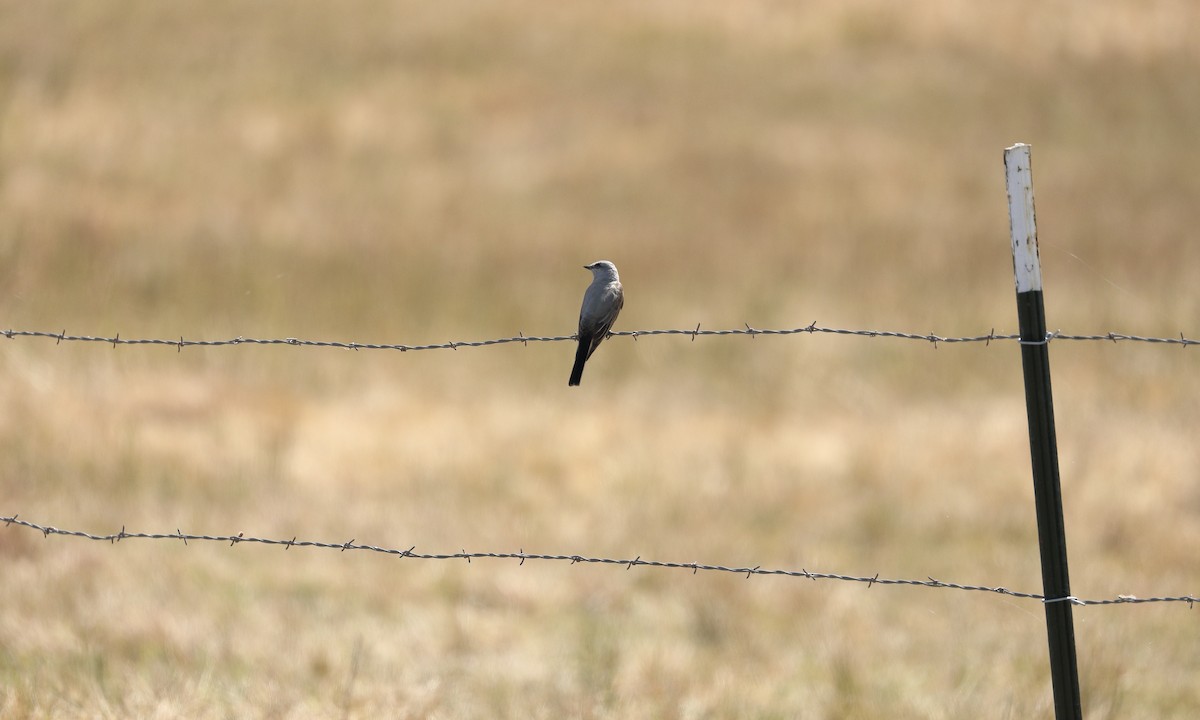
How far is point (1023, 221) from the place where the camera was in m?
4.14

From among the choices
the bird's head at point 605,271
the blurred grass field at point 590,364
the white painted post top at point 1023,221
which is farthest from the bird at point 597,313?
the blurred grass field at point 590,364

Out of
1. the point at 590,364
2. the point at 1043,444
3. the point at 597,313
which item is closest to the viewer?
the point at 1043,444

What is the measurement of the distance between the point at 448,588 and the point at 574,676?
238 centimetres

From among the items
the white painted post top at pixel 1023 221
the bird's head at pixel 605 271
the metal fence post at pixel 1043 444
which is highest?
the bird's head at pixel 605 271

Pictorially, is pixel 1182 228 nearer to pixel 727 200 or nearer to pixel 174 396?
pixel 727 200

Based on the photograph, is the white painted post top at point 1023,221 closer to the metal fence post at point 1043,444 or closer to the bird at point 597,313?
the metal fence post at point 1043,444

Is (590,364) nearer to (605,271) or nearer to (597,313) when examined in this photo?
(605,271)

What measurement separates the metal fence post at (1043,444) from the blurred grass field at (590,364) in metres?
2.42

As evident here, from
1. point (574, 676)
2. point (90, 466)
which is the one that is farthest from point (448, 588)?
point (90, 466)

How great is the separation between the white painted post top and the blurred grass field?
3.01 m

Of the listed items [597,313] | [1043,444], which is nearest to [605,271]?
[597,313]

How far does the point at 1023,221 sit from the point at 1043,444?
70cm

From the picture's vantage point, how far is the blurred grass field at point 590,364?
7.59 m

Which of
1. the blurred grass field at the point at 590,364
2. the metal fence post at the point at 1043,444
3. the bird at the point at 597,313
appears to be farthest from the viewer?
the blurred grass field at the point at 590,364
